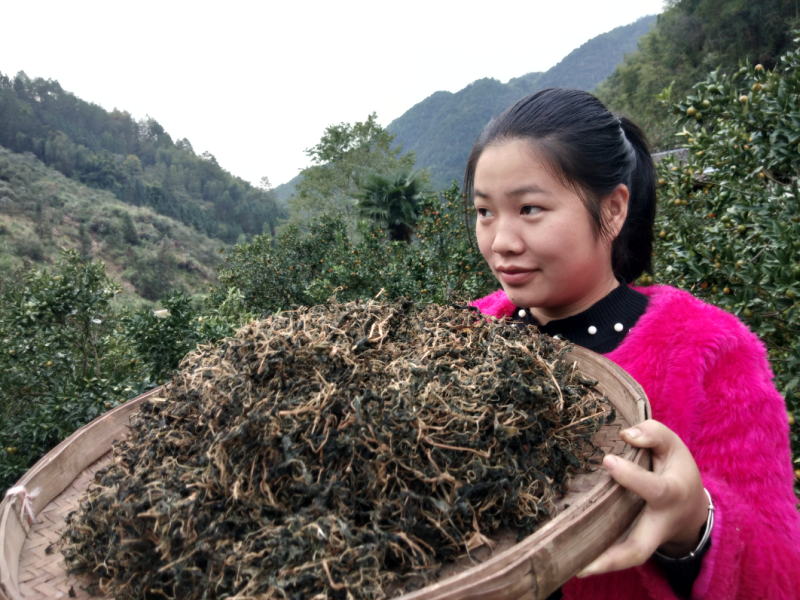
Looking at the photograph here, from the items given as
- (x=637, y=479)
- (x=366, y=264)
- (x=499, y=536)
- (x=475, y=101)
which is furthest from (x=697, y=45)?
(x=475, y=101)

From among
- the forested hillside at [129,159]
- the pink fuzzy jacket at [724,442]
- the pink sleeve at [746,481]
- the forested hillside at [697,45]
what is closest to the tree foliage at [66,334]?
the pink fuzzy jacket at [724,442]

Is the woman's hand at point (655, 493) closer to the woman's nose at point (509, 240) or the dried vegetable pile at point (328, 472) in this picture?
the dried vegetable pile at point (328, 472)

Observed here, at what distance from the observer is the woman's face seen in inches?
57.0

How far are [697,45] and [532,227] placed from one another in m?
38.4

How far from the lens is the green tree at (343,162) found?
1452 inches

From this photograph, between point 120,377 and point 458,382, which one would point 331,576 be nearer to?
point 458,382

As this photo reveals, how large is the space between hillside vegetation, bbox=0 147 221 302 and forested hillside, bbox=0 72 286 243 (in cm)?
578

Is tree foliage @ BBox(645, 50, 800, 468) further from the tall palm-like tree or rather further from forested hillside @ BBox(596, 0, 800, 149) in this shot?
forested hillside @ BBox(596, 0, 800, 149)

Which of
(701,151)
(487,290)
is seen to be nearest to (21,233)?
(487,290)

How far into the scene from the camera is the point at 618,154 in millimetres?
1655

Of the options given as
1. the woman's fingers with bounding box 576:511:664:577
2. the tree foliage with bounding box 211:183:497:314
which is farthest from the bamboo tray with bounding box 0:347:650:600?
the tree foliage with bounding box 211:183:497:314

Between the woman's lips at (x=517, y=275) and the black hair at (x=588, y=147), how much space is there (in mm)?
252

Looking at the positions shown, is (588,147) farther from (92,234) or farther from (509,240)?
(92,234)

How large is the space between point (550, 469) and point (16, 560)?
1172 mm
